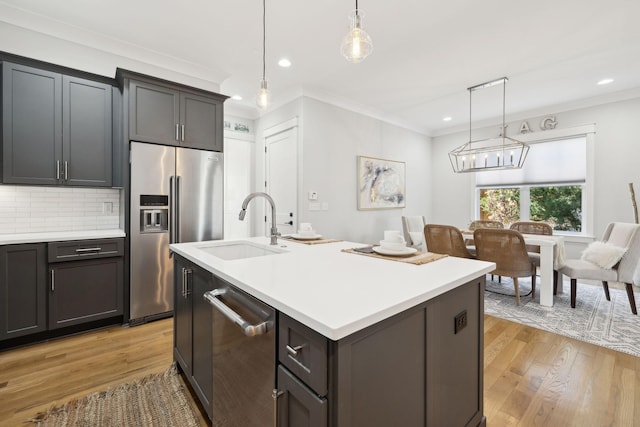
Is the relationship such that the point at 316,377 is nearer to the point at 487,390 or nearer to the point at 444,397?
the point at 444,397

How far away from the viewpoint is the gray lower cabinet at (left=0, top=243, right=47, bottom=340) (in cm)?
229

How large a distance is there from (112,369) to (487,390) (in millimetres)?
2626

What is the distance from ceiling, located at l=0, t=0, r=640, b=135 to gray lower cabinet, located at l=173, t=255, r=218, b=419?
219 centimetres

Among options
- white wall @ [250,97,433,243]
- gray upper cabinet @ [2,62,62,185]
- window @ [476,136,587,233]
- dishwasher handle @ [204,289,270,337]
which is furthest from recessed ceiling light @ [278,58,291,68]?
window @ [476,136,587,233]

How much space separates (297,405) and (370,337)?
30 centimetres

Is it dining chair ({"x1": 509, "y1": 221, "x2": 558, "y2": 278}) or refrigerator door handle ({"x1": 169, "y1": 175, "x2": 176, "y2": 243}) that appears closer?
refrigerator door handle ({"x1": 169, "y1": 175, "x2": 176, "y2": 243})

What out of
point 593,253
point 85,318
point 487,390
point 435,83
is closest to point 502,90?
point 435,83

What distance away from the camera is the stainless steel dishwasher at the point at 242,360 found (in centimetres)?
95

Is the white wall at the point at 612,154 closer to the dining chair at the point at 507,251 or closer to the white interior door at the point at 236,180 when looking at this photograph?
the dining chair at the point at 507,251

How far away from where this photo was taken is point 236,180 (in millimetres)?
4785

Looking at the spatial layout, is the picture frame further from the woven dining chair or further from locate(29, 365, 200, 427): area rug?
locate(29, 365, 200, 427): area rug

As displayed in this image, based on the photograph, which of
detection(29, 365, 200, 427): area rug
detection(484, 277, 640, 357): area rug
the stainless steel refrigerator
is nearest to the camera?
detection(29, 365, 200, 427): area rug

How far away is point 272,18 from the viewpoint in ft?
8.20

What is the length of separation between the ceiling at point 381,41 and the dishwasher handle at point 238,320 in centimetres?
231
